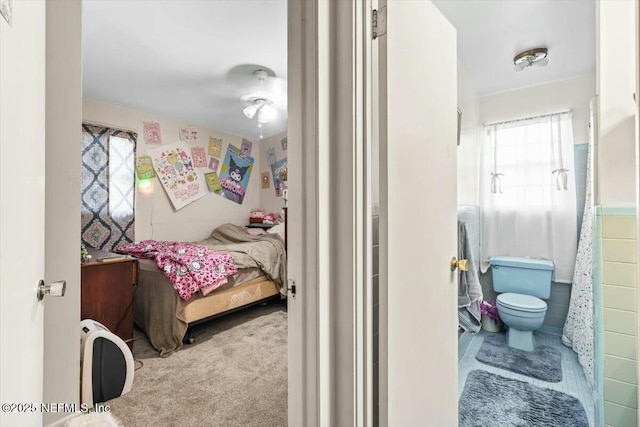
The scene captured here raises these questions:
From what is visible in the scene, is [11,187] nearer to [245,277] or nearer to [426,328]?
[426,328]

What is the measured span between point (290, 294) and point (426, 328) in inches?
23.1

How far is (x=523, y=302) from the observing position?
2.37 metres

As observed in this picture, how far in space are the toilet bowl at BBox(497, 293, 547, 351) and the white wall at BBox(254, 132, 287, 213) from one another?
10.7 feet

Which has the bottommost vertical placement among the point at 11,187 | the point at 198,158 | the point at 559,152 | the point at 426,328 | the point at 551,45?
the point at 426,328

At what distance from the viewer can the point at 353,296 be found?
0.90 m

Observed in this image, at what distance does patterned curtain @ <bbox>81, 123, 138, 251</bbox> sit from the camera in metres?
Answer: 3.24

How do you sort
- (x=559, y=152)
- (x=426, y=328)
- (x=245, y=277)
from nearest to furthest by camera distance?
(x=426, y=328)
(x=559, y=152)
(x=245, y=277)

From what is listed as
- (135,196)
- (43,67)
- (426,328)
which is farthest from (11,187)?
(135,196)

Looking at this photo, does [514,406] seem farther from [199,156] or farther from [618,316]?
[199,156]

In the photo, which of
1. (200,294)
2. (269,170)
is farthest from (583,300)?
(269,170)

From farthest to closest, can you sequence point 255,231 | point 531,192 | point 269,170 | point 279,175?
1. point 269,170
2. point 279,175
3. point 255,231
4. point 531,192

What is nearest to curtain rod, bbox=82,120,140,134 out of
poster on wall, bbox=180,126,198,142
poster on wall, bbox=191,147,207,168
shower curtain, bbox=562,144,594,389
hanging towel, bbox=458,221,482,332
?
poster on wall, bbox=180,126,198,142

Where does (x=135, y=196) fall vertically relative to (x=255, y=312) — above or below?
above

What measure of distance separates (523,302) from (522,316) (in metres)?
0.14
